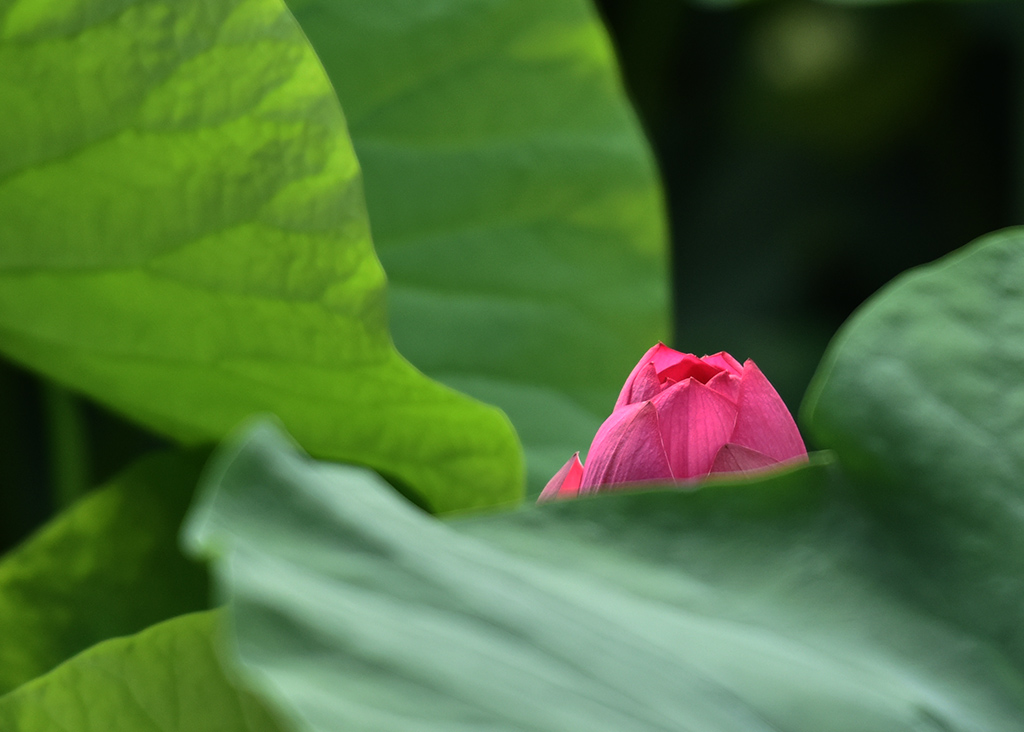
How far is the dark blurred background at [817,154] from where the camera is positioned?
1660 millimetres

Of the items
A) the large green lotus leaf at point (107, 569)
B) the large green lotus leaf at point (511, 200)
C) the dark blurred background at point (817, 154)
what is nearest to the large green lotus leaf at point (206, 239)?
the large green lotus leaf at point (107, 569)

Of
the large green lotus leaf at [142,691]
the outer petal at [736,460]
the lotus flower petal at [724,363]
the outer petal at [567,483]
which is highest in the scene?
the lotus flower petal at [724,363]

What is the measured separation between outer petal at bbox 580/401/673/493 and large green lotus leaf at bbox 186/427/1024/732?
0.02 metres

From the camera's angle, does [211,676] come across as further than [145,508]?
No

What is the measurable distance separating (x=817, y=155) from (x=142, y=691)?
1619mm

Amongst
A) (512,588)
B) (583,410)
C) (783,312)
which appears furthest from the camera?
(783,312)

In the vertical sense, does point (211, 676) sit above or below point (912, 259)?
above

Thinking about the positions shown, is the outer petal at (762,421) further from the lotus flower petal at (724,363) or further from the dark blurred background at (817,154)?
the dark blurred background at (817,154)

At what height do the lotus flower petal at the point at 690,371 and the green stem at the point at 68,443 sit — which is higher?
the lotus flower petal at the point at 690,371

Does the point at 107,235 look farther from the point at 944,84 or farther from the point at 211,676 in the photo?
the point at 944,84

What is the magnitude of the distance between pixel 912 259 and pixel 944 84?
0.24 m

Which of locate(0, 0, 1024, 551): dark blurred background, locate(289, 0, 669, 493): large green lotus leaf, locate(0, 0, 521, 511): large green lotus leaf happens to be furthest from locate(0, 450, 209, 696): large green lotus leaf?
locate(0, 0, 1024, 551): dark blurred background

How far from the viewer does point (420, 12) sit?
1.75 ft

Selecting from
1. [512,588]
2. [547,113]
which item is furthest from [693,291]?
[512,588]
